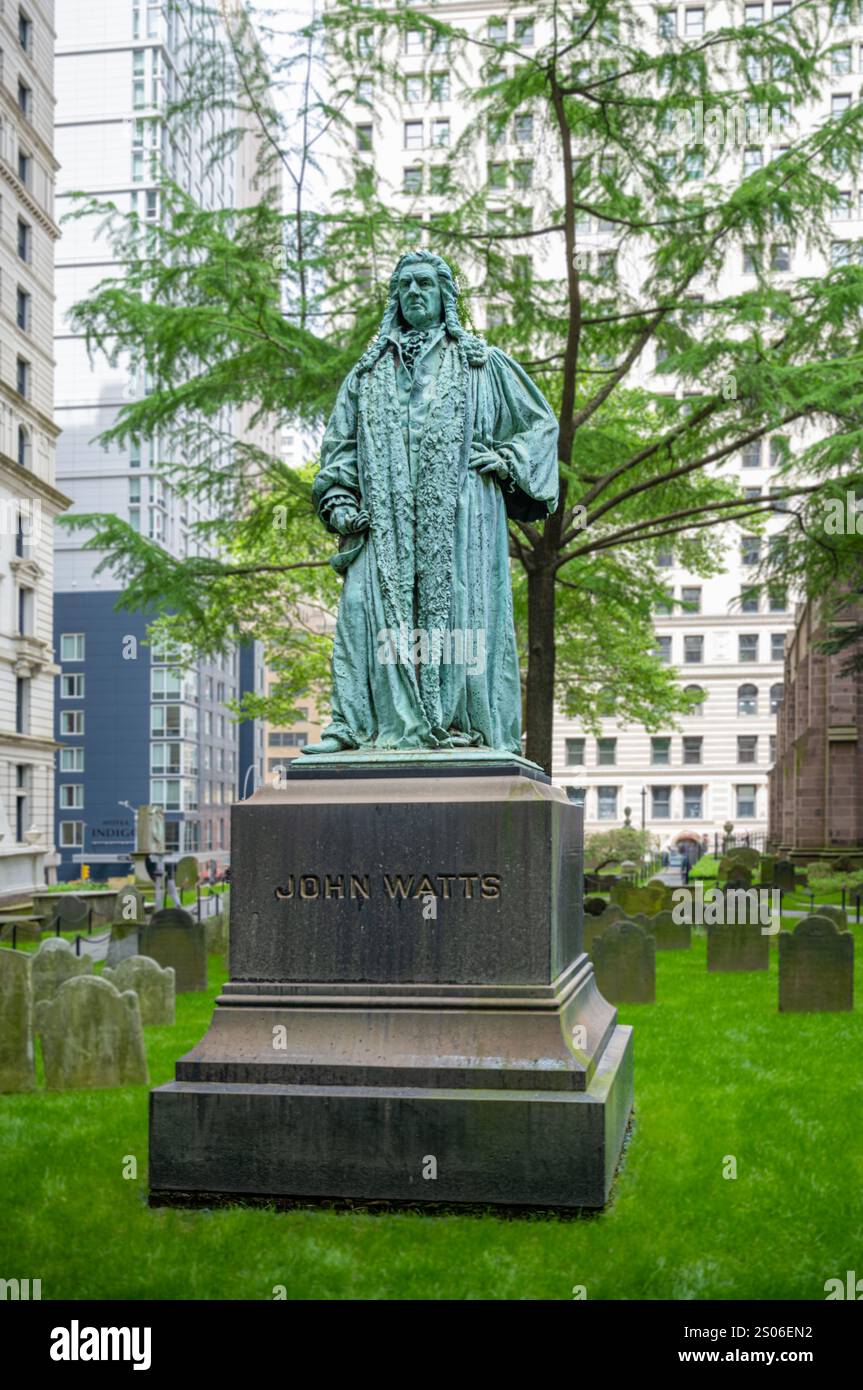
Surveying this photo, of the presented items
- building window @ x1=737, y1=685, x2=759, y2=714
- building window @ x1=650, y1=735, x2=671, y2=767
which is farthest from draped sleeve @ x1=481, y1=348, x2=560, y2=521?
building window @ x1=737, y1=685, x2=759, y2=714

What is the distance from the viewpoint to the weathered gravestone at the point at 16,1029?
335 inches

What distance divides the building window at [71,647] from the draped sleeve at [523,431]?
5837 cm

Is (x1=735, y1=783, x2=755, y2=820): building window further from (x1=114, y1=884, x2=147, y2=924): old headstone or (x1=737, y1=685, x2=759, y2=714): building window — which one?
(x1=114, y1=884, x2=147, y2=924): old headstone

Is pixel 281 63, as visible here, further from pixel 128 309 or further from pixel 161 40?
pixel 161 40

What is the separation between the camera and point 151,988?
11633mm

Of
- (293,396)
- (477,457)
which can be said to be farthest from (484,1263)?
(293,396)

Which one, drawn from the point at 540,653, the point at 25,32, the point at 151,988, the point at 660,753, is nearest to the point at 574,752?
the point at 660,753

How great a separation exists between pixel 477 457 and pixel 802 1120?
4227 millimetres

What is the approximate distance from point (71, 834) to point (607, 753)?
2732 centimetres

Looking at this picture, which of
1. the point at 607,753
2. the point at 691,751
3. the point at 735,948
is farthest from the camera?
the point at 691,751

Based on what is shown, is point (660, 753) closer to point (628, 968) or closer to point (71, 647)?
point (71, 647)

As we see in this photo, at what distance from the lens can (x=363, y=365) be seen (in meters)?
7.46

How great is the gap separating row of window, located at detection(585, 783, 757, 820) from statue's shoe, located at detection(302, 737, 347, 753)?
6084cm

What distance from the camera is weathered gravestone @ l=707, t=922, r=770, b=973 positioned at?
1512cm
